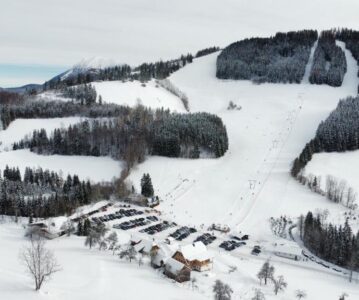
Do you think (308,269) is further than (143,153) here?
No

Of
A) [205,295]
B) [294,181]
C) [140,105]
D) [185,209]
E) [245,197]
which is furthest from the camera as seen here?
[140,105]

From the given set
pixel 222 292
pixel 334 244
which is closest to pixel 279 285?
pixel 222 292

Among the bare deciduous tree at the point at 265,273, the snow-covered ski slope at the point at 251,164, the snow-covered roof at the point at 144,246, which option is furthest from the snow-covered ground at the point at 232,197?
the snow-covered roof at the point at 144,246

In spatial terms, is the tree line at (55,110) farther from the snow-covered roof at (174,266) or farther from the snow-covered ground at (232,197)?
the snow-covered roof at (174,266)

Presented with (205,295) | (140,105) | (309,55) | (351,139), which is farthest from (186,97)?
(205,295)

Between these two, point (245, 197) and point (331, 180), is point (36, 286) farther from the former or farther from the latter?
point (331, 180)
